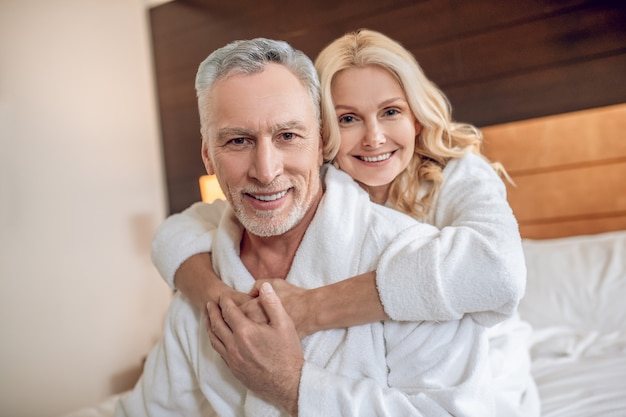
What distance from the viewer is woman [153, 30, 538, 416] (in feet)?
3.50

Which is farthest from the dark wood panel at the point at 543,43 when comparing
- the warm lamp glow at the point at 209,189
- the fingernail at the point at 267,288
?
the fingernail at the point at 267,288

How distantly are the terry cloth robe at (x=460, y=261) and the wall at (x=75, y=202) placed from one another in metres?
1.89

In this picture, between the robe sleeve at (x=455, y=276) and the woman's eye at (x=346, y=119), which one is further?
the woman's eye at (x=346, y=119)

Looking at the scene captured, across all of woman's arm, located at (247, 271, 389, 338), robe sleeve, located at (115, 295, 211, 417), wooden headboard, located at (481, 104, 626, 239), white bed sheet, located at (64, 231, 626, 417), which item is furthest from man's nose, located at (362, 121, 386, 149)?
wooden headboard, located at (481, 104, 626, 239)

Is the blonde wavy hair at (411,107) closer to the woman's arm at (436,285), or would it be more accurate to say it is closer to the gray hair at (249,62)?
the gray hair at (249,62)

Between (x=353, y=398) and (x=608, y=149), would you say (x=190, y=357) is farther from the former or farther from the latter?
(x=608, y=149)

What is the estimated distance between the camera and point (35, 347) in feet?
9.75

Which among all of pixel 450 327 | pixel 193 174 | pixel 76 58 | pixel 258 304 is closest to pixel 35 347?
pixel 193 174

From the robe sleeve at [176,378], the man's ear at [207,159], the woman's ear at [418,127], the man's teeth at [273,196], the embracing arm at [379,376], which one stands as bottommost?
the robe sleeve at [176,378]

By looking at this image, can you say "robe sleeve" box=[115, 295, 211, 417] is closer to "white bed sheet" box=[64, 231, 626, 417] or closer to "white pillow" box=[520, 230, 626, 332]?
"white bed sheet" box=[64, 231, 626, 417]

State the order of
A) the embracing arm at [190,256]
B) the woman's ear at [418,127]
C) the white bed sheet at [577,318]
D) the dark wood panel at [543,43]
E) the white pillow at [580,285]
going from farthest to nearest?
the dark wood panel at [543,43] < the white pillow at [580,285] < the white bed sheet at [577,318] < the woman's ear at [418,127] < the embracing arm at [190,256]

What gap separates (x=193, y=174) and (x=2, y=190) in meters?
1.06

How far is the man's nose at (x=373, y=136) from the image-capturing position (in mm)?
1348

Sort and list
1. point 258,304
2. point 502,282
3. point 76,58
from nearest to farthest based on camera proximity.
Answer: point 502,282 → point 258,304 → point 76,58
